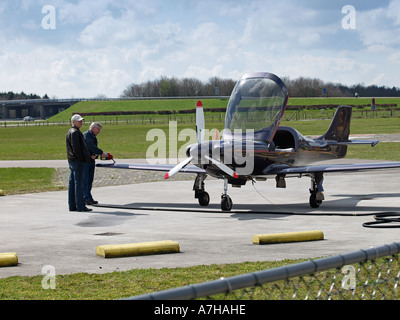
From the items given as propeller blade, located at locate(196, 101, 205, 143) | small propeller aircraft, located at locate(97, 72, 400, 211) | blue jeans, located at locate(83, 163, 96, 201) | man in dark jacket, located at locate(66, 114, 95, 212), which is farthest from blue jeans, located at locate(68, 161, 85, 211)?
propeller blade, located at locate(196, 101, 205, 143)

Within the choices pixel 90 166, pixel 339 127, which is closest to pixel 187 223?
pixel 90 166

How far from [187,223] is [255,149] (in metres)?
3.19

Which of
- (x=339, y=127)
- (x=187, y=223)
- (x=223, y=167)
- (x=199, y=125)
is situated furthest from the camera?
(x=339, y=127)

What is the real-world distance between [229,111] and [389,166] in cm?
443

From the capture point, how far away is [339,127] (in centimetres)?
2062

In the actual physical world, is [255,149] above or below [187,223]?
above

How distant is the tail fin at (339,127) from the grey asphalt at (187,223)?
166 cm

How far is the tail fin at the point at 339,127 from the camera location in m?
20.4

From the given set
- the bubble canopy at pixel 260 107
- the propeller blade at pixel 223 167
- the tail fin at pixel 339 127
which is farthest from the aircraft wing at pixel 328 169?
the tail fin at pixel 339 127

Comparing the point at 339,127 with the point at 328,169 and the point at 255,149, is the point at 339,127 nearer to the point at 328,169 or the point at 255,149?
the point at 328,169

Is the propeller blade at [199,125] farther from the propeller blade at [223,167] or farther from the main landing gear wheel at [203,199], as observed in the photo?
the main landing gear wheel at [203,199]

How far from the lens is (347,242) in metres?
10.9
